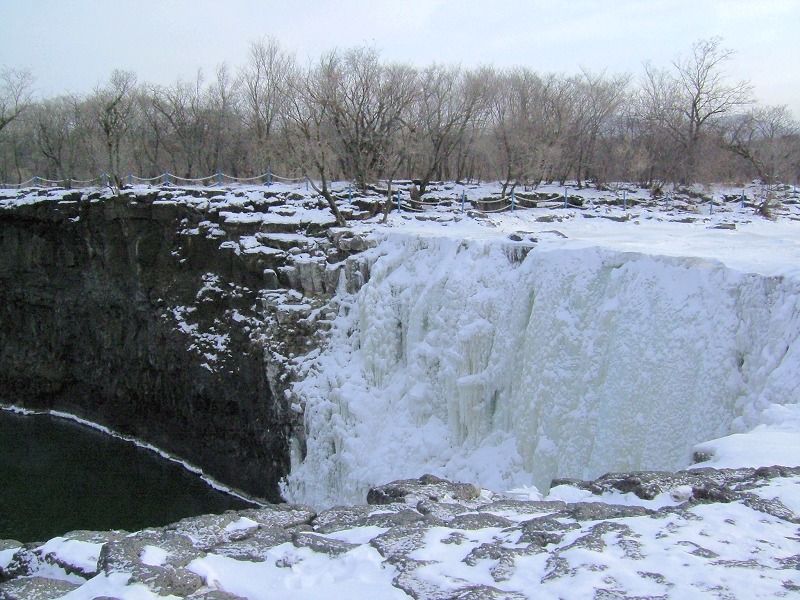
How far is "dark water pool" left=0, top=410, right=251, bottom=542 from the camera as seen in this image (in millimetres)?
14477

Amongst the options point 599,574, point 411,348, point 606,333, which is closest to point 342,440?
point 411,348

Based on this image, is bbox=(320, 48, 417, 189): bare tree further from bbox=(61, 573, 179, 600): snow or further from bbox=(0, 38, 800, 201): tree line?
bbox=(61, 573, 179, 600): snow

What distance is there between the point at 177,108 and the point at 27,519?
19965mm

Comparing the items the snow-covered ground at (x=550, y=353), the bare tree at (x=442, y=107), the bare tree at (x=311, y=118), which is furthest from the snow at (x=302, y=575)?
the bare tree at (x=442, y=107)

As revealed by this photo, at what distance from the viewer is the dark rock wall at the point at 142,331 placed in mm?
16500

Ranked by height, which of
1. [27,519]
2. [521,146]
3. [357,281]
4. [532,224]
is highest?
[521,146]

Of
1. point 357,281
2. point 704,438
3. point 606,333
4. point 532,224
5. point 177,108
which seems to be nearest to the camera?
point 704,438

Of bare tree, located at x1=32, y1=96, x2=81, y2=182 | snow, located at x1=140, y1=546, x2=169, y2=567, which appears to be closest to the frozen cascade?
snow, located at x1=140, y1=546, x2=169, y2=567

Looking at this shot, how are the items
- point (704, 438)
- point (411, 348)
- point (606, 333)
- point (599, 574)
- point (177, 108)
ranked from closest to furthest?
point (599, 574) < point (704, 438) < point (606, 333) < point (411, 348) < point (177, 108)

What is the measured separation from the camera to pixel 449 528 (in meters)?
4.96

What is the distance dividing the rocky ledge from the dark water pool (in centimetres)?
999

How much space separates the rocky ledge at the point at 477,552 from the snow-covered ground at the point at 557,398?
0.06 feet

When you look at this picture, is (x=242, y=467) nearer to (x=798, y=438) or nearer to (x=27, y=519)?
(x=27, y=519)

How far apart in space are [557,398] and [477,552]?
6529 mm
